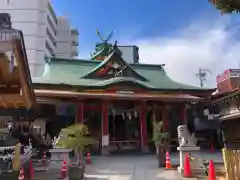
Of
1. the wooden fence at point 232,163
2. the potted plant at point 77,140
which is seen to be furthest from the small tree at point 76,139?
the wooden fence at point 232,163

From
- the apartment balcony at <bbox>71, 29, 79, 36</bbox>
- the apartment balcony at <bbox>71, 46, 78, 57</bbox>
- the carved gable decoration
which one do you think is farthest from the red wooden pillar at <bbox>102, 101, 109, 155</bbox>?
the apartment balcony at <bbox>71, 29, 79, 36</bbox>

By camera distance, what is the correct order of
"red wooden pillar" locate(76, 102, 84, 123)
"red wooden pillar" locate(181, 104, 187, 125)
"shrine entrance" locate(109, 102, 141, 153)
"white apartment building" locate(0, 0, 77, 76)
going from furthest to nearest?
"white apartment building" locate(0, 0, 77, 76) → "red wooden pillar" locate(181, 104, 187, 125) → "shrine entrance" locate(109, 102, 141, 153) → "red wooden pillar" locate(76, 102, 84, 123)

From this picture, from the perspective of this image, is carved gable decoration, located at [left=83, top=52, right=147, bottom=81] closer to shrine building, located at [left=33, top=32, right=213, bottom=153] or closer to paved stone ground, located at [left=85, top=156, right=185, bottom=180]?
shrine building, located at [left=33, top=32, right=213, bottom=153]

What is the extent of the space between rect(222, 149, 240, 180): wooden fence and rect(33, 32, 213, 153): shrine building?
428 inches

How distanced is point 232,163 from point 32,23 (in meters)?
58.9

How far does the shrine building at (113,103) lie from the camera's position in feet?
65.7

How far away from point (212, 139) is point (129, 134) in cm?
679

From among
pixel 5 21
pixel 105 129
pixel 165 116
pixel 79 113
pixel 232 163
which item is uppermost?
pixel 5 21

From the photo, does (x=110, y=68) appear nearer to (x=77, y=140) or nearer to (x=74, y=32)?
(x=77, y=140)

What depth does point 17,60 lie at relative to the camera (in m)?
7.68

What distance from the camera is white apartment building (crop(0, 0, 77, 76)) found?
59.0 meters

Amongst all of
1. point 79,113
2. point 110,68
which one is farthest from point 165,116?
point 79,113

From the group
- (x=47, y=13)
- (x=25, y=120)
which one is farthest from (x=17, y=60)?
(x=47, y=13)

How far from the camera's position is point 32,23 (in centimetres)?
6094
